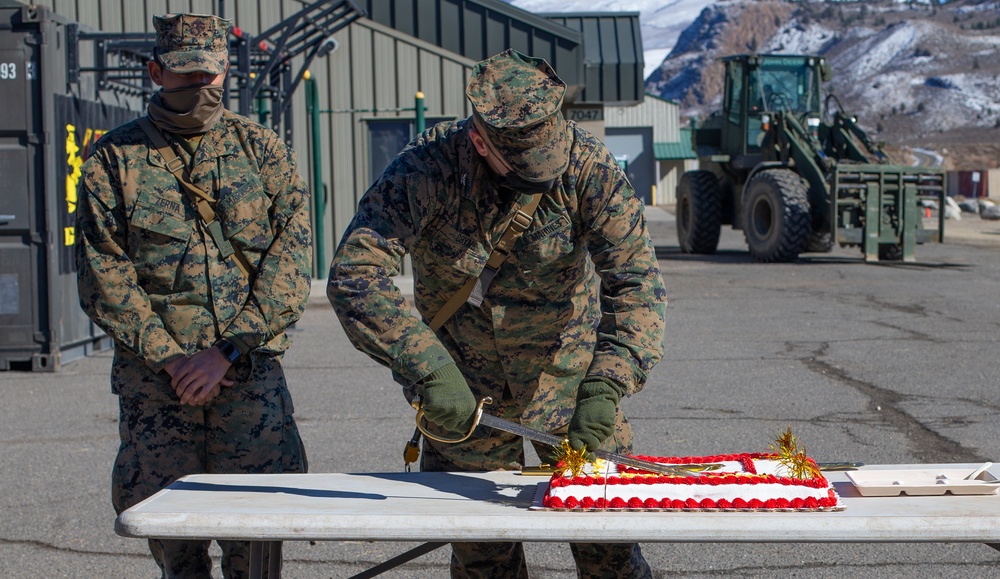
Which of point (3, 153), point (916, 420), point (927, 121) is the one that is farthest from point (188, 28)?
point (927, 121)

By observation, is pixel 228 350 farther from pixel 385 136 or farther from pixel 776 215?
pixel 776 215

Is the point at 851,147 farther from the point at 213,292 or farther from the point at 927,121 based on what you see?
the point at 927,121

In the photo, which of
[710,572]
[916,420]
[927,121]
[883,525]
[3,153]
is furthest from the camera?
[927,121]

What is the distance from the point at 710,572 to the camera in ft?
14.4

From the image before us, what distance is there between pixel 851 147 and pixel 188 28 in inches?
624

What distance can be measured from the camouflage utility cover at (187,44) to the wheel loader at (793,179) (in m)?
13.7

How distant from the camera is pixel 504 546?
341 centimetres

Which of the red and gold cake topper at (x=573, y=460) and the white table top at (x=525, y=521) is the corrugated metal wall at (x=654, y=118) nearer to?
the red and gold cake topper at (x=573, y=460)

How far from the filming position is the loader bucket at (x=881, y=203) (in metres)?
16.4

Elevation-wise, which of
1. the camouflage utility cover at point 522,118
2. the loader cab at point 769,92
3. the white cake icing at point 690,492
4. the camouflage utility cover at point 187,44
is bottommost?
the white cake icing at point 690,492

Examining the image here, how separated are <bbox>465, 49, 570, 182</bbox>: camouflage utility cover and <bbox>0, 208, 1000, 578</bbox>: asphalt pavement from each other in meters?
0.91

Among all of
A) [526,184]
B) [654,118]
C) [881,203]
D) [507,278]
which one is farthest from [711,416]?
[654,118]

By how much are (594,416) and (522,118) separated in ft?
2.52

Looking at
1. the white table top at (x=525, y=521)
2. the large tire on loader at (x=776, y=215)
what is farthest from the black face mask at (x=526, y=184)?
the large tire on loader at (x=776, y=215)
